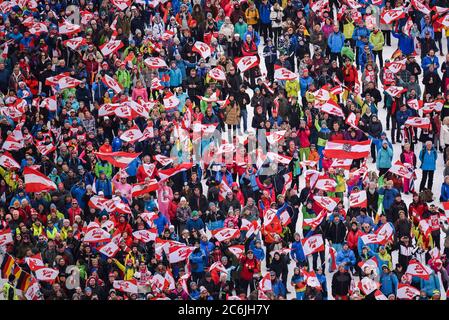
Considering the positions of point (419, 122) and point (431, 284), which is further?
point (419, 122)

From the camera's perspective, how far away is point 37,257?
38344 millimetres

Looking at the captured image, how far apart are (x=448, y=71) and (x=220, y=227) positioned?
8.15 meters

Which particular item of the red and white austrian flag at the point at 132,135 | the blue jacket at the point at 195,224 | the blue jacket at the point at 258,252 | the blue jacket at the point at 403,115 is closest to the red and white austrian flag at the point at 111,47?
the red and white austrian flag at the point at 132,135

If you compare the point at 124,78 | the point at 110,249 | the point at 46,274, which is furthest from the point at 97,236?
the point at 124,78

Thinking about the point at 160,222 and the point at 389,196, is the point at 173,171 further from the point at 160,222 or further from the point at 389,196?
the point at 389,196

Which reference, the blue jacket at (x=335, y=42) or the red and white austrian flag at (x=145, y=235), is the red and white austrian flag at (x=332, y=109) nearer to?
the blue jacket at (x=335, y=42)

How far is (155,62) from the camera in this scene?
45.1 m

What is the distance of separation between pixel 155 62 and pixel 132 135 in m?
3.36

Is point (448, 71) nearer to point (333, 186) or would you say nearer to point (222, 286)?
point (333, 186)

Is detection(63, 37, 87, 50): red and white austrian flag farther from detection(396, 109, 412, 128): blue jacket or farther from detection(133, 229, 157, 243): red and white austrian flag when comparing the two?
detection(133, 229, 157, 243): red and white austrian flag

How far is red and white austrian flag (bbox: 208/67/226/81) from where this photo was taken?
44375 mm

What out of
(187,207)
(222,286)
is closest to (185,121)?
(187,207)

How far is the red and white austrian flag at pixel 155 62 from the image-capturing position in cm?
4503

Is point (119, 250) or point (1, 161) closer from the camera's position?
point (119, 250)
